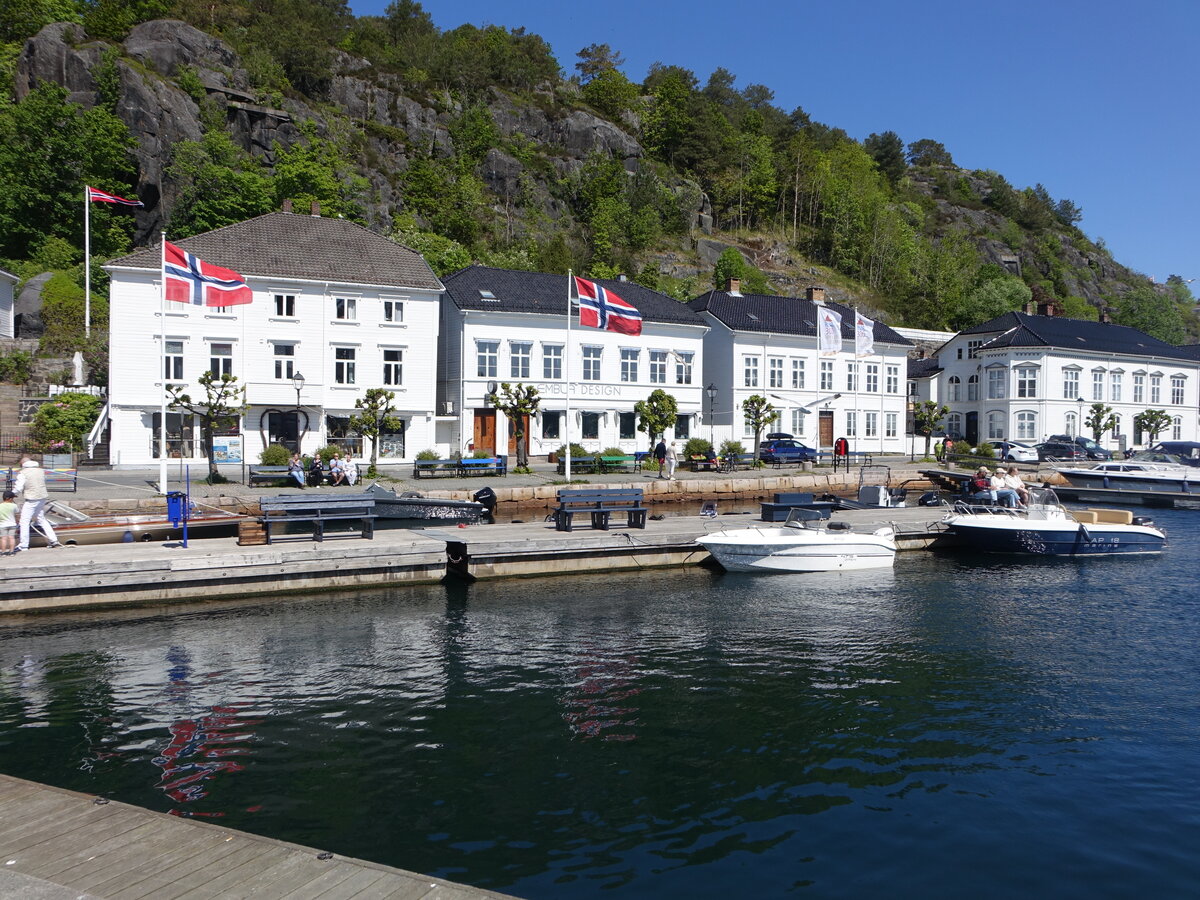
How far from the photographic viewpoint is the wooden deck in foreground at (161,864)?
20.4ft

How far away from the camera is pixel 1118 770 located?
1100 centimetres

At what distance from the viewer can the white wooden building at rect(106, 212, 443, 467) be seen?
130 ft

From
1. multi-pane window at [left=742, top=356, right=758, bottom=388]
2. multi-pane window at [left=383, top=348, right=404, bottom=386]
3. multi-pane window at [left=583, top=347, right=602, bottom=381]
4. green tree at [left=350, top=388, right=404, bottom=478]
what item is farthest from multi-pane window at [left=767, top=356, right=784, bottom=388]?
green tree at [left=350, top=388, right=404, bottom=478]

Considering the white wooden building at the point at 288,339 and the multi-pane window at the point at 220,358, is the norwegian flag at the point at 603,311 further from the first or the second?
the multi-pane window at the point at 220,358

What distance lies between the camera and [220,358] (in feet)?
137

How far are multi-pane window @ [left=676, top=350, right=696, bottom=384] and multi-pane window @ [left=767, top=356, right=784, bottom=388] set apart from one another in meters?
6.06

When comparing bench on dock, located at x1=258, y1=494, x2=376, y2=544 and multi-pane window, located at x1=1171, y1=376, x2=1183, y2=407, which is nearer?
bench on dock, located at x1=258, y1=494, x2=376, y2=544

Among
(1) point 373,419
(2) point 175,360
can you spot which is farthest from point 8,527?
(2) point 175,360

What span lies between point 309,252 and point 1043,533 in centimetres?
3720

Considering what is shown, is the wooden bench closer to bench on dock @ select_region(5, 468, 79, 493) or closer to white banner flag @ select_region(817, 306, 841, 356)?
bench on dock @ select_region(5, 468, 79, 493)

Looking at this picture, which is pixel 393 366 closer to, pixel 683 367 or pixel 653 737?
pixel 683 367

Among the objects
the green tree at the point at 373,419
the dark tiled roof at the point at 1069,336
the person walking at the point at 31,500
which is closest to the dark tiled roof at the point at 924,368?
the dark tiled roof at the point at 1069,336

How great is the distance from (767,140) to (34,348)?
98036 mm

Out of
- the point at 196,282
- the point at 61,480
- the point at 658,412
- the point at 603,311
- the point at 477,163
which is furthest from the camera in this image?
the point at 477,163
